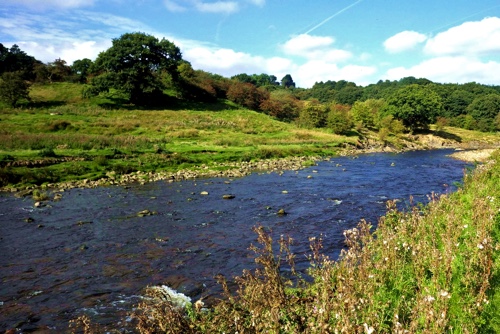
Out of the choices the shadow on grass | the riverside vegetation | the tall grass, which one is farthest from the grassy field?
the shadow on grass

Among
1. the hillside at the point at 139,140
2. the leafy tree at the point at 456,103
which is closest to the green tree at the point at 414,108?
the hillside at the point at 139,140

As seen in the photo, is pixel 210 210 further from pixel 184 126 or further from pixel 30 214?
pixel 184 126

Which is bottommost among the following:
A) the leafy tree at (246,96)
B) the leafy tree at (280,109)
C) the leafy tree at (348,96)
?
the leafy tree at (280,109)

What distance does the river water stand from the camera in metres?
10.3

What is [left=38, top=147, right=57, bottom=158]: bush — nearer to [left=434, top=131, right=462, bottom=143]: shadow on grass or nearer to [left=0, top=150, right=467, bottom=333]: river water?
[left=0, top=150, right=467, bottom=333]: river water

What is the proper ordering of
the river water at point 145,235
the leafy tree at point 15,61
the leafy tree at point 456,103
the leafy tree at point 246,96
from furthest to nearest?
the leafy tree at point 456,103, the leafy tree at point 246,96, the leafy tree at point 15,61, the river water at point 145,235

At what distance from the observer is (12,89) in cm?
6184

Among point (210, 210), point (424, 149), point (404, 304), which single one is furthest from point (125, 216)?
point (424, 149)

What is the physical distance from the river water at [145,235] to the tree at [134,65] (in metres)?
52.7

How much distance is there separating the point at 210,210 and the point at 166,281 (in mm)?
9665

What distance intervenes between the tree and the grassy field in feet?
14.8

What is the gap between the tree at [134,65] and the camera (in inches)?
2896

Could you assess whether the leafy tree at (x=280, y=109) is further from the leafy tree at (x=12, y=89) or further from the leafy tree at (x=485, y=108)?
the leafy tree at (x=485, y=108)

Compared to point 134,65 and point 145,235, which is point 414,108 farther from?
point 145,235
